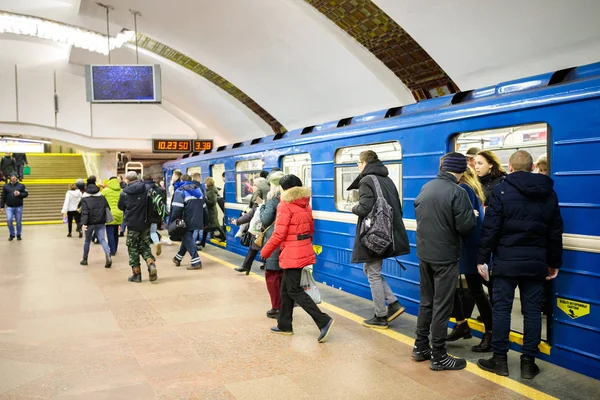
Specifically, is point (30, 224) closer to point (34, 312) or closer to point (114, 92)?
point (114, 92)

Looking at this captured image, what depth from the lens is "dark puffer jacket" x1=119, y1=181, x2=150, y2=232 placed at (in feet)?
24.2

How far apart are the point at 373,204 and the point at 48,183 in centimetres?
2332

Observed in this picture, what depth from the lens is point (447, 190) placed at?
12.9 ft

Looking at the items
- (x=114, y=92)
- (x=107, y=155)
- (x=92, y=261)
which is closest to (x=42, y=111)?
(x=107, y=155)

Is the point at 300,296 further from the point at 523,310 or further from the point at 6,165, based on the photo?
the point at 6,165

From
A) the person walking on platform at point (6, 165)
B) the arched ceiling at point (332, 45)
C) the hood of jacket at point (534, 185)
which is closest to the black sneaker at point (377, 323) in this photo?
the hood of jacket at point (534, 185)

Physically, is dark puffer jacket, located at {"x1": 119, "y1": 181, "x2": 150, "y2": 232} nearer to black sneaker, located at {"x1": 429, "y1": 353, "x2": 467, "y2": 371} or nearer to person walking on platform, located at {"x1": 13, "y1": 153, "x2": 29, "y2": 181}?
black sneaker, located at {"x1": 429, "y1": 353, "x2": 467, "y2": 371}

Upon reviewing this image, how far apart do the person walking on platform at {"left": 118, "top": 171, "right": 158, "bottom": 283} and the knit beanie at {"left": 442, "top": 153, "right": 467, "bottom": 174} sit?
489 centimetres

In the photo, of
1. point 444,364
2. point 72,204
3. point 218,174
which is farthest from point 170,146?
point 444,364

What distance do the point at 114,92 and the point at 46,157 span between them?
62.9 feet

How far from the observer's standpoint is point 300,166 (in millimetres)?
8008

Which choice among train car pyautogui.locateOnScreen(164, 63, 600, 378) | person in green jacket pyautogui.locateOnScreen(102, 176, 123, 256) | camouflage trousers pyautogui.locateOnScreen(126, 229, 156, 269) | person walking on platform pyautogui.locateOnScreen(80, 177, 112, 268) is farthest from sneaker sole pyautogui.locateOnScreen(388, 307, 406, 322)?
person in green jacket pyautogui.locateOnScreen(102, 176, 123, 256)

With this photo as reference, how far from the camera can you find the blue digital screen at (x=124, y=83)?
37.8ft

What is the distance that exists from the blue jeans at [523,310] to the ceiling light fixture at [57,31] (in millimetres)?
13698
